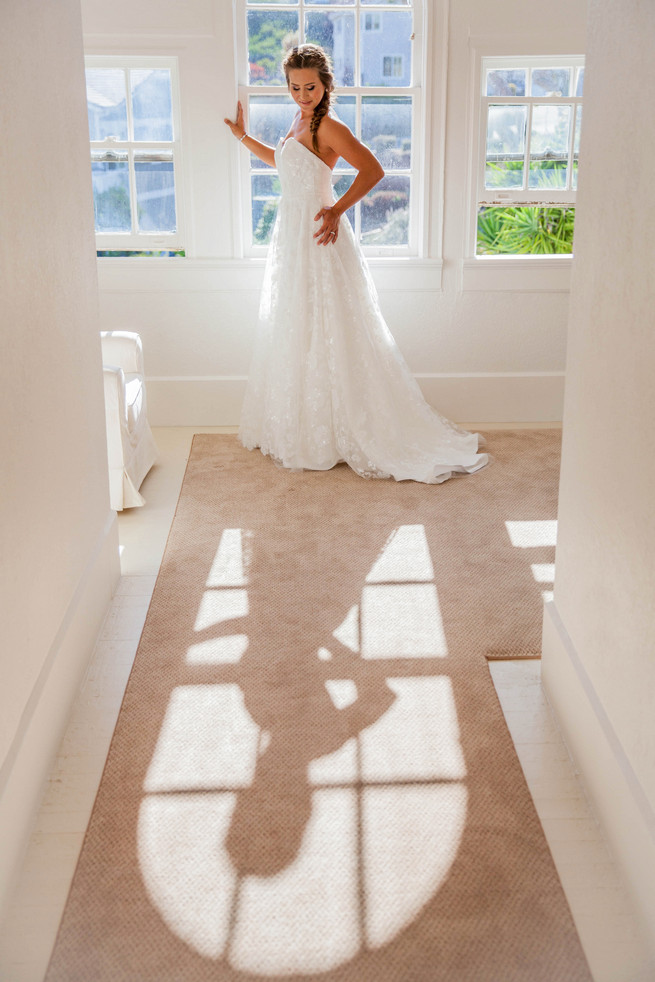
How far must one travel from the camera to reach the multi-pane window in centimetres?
490

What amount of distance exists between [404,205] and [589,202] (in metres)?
3.29

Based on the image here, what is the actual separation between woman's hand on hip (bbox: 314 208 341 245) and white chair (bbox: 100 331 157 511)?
1.01 metres

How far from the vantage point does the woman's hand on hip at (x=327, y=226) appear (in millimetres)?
4332

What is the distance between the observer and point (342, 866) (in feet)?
6.04

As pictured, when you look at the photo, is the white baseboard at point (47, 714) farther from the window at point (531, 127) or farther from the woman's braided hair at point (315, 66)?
the window at point (531, 127)

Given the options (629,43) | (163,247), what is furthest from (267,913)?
(163,247)

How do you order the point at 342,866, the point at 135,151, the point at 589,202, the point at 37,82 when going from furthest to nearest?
the point at 135,151, the point at 37,82, the point at 589,202, the point at 342,866

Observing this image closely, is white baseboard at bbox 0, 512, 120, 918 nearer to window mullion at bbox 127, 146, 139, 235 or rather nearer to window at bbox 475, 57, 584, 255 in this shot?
window mullion at bbox 127, 146, 139, 235

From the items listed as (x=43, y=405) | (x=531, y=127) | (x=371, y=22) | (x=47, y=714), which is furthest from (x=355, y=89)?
(x=47, y=714)

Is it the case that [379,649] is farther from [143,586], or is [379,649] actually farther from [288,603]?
[143,586]

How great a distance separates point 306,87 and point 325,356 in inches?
49.0

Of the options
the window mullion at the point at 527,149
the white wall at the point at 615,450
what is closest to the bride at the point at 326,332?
the window mullion at the point at 527,149

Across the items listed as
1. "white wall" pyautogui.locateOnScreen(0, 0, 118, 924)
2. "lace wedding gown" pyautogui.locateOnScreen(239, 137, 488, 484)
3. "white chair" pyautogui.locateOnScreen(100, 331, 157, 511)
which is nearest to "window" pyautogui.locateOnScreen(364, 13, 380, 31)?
"lace wedding gown" pyautogui.locateOnScreen(239, 137, 488, 484)

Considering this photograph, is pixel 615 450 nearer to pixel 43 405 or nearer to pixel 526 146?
pixel 43 405
